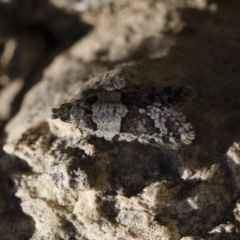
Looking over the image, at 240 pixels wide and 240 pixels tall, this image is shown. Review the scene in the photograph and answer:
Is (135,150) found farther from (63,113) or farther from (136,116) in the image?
(63,113)

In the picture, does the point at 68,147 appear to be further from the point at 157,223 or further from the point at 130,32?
the point at 130,32

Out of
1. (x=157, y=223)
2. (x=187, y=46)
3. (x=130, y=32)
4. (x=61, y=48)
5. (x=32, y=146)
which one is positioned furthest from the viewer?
(x=61, y=48)

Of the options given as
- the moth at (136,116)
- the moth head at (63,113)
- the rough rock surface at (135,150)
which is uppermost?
the moth head at (63,113)

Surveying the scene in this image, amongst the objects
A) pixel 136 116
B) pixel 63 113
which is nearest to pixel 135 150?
pixel 136 116

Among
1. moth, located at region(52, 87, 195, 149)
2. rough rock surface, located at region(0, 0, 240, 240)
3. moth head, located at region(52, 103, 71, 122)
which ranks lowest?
rough rock surface, located at region(0, 0, 240, 240)

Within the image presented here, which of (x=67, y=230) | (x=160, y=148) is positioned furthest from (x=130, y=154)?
(x=67, y=230)
